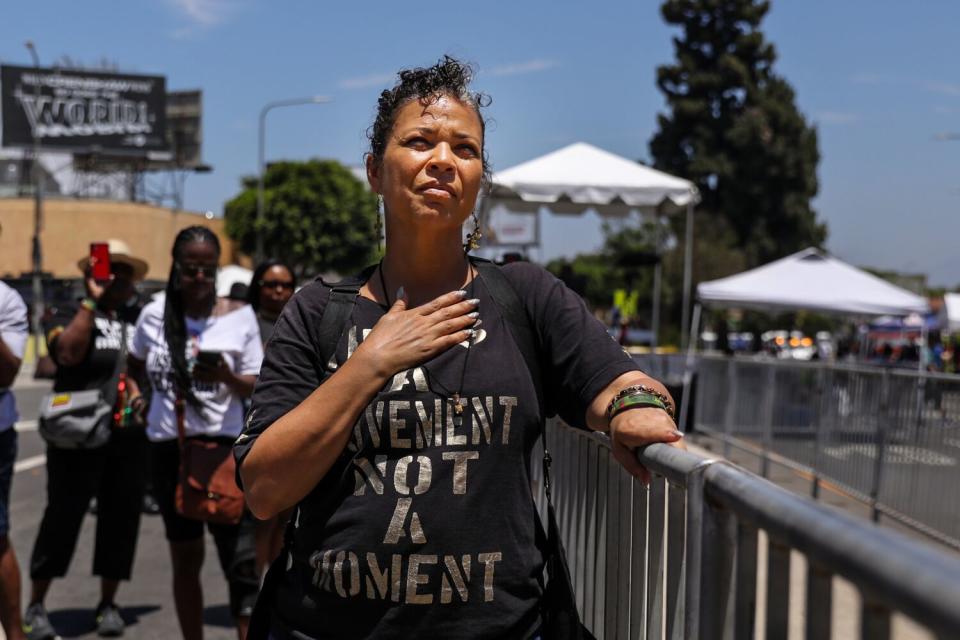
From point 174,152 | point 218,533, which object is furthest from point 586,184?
point 174,152

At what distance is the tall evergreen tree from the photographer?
62406 millimetres

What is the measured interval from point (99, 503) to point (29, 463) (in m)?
6.68

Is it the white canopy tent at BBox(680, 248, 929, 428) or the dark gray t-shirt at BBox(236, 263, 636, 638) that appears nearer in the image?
the dark gray t-shirt at BBox(236, 263, 636, 638)

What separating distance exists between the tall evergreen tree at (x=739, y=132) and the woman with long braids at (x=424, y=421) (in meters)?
61.3

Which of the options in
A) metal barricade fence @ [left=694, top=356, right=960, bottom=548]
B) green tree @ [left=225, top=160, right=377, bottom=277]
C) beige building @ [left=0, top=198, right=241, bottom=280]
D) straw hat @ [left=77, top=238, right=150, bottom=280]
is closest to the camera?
straw hat @ [left=77, top=238, right=150, bottom=280]

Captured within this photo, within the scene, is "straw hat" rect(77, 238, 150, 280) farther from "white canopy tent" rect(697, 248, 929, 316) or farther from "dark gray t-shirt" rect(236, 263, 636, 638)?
"white canopy tent" rect(697, 248, 929, 316)

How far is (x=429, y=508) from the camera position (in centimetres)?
208

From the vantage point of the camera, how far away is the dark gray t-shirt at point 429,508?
209cm

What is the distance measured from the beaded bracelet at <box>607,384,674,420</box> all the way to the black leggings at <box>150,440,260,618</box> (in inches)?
123

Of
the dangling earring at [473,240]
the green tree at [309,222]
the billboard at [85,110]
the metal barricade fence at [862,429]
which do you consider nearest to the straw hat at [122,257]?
the dangling earring at [473,240]

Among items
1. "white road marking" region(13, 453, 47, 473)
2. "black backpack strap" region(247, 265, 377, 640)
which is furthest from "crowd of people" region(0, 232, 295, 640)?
"white road marking" region(13, 453, 47, 473)

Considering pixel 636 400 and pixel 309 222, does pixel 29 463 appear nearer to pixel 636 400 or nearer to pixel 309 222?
pixel 636 400

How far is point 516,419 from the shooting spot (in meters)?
2.14

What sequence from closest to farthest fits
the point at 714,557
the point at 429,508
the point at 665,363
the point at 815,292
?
the point at 714,557
the point at 429,508
the point at 665,363
the point at 815,292
